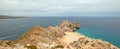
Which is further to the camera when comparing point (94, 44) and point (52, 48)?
point (94, 44)

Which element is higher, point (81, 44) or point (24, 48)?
point (24, 48)

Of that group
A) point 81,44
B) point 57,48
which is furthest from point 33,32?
point 57,48

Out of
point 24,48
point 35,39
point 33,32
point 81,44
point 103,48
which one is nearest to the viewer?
point 24,48

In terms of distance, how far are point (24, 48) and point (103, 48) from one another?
988 inches

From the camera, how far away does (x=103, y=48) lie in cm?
5122

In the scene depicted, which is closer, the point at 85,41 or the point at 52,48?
the point at 52,48

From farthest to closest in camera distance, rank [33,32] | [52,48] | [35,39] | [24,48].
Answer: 1. [33,32]
2. [35,39]
3. [52,48]
4. [24,48]

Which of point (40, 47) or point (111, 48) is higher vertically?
point (40, 47)

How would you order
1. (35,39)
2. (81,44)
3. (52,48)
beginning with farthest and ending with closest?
(35,39) → (81,44) → (52,48)

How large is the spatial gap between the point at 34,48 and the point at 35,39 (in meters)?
35.0

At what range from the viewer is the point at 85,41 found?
5825cm

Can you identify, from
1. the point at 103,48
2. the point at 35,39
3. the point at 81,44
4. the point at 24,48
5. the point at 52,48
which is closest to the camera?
the point at 24,48

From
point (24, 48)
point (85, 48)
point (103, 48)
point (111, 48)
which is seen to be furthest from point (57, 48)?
point (111, 48)

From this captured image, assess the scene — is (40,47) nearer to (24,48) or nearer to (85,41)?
(24,48)
